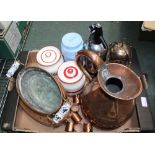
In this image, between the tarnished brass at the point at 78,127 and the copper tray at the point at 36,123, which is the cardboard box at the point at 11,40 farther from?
the tarnished brass at the point at 78,127

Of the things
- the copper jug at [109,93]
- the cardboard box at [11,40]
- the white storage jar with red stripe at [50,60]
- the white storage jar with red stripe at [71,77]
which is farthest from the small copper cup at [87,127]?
the cardboard box at [11,40]

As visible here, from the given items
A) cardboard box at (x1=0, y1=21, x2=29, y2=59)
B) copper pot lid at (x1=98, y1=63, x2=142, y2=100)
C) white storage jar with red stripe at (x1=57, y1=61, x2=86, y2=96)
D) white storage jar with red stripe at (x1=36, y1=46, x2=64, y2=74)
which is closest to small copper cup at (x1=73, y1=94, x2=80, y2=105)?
white storage jar with red stripe at (x1=57, y1=61, x2=86, y2=96)

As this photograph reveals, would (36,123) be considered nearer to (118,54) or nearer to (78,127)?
(78,127)

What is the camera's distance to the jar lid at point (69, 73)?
2.65 ft

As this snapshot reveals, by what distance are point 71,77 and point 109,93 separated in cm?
30

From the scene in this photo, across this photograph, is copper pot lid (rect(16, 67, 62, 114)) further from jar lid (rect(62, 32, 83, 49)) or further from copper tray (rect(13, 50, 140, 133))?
jar lid (rect(62, 32, 83, 49))

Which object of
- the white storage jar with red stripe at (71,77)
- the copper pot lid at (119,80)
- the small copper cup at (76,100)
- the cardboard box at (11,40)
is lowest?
the copper pot lid at (119,80)

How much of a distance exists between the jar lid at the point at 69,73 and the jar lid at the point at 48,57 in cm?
4

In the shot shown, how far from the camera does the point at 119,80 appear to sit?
1.98 ft

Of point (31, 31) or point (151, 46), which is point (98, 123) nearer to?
point (151, 46)

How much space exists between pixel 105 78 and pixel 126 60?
0.93 ft

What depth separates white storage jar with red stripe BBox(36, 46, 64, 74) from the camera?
855mm

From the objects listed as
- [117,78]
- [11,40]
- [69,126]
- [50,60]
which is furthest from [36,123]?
[11,40]
